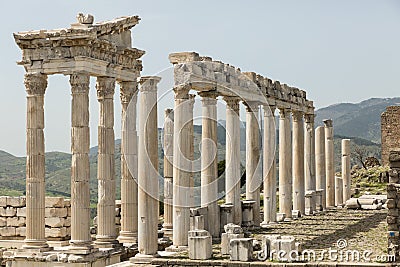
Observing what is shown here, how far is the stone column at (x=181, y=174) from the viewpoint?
2572 cm

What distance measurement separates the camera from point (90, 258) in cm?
2700

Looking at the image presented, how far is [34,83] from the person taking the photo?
28.1 m

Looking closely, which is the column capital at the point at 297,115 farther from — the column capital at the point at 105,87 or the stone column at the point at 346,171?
the column capital at the point at 105,87

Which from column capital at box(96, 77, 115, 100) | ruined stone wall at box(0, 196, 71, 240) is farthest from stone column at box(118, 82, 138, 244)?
ruined stone wall at box(0, 196, 71, 240)

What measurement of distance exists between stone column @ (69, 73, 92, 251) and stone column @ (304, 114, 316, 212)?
1685 cm

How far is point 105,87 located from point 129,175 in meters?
3.52

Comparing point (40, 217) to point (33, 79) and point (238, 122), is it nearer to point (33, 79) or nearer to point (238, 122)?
point (33, 79)

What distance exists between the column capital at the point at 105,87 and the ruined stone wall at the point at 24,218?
6.00 meters

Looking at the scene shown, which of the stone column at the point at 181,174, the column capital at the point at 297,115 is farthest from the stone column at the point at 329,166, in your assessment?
the stone column at the point at 181,174

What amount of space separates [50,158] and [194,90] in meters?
122

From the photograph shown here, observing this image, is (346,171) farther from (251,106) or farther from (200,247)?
(200,247)

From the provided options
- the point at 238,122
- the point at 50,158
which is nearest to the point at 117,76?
the point at 238,122

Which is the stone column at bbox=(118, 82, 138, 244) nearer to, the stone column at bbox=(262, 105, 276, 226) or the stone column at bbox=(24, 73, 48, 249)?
the stone column at bbox=(24, 73, 48, 249)

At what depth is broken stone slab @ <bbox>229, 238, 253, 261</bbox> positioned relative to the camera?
2230 centimetres
